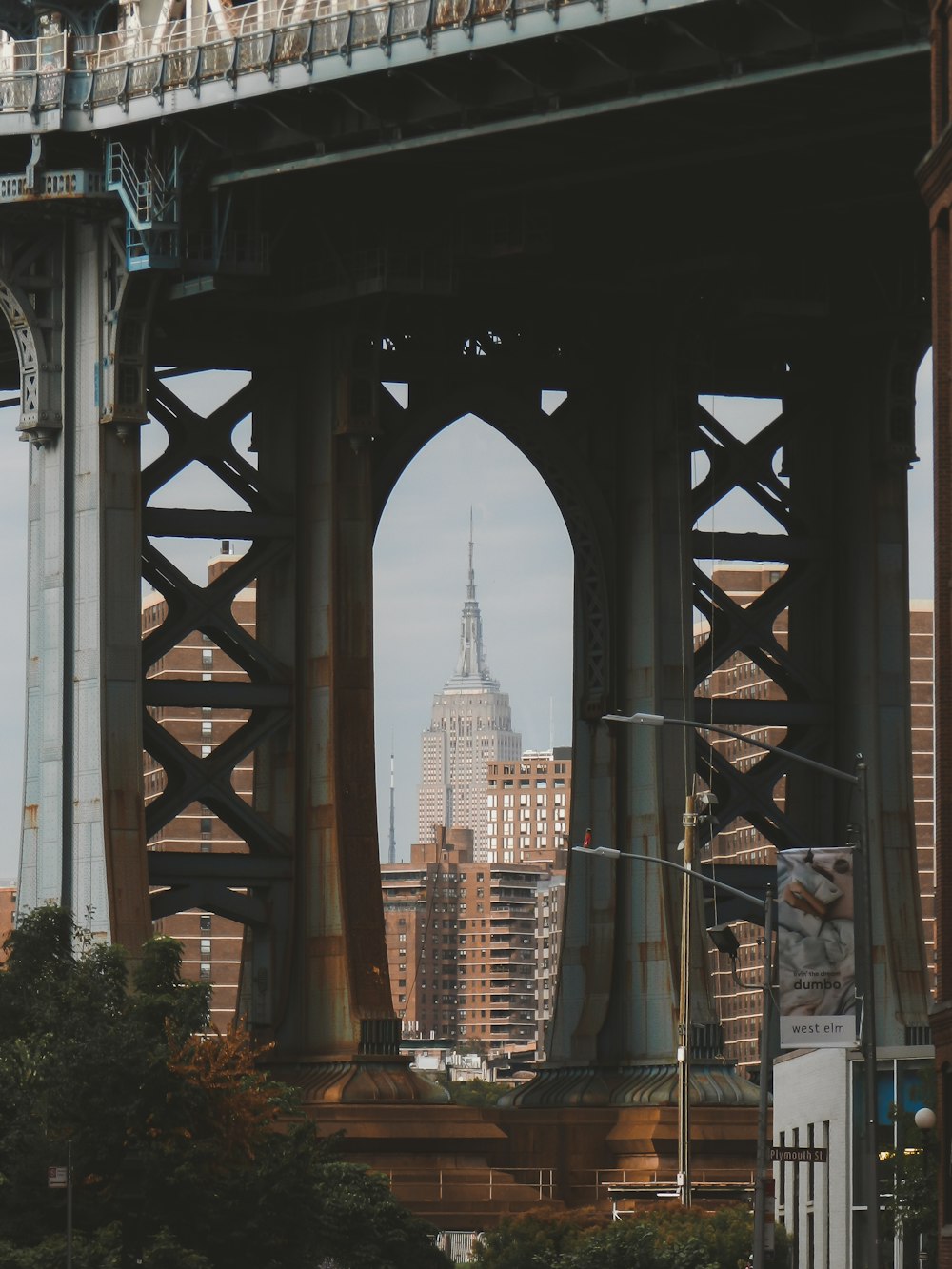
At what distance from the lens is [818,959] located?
152ft

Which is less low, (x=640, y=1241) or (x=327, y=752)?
(x=327, y=752)

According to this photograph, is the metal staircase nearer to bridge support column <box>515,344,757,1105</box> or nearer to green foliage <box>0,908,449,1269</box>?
bridge support column <box>515,344,757,1105</box>

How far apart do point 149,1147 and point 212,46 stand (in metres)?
23.9

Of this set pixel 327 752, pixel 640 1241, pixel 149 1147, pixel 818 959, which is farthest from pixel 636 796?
pixel 818 959

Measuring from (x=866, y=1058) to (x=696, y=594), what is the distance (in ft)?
138

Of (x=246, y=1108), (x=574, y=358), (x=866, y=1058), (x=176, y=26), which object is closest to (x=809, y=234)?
(x=574, y=358)

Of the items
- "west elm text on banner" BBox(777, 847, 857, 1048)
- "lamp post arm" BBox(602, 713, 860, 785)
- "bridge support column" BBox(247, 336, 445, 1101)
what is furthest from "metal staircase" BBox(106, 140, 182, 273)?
"west elm text on banner" BBox(777, 847, 857, 1048)

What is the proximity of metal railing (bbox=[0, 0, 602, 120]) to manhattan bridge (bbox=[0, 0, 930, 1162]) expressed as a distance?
0.09m

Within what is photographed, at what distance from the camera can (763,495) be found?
87.1 metres

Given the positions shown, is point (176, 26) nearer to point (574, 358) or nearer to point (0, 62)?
point (0, 62)

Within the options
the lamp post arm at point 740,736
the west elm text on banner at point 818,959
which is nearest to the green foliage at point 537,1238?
the lamp post arm at point 740,736

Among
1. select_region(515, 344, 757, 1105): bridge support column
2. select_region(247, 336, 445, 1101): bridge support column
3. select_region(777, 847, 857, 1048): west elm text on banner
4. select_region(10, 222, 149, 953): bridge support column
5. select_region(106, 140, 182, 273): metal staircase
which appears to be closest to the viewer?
select_region(777, 847, 857, 1048): west elm text on banner

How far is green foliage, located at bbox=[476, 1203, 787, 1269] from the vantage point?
63.2 meters

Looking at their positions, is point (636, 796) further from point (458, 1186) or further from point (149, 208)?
point (149, 208)
